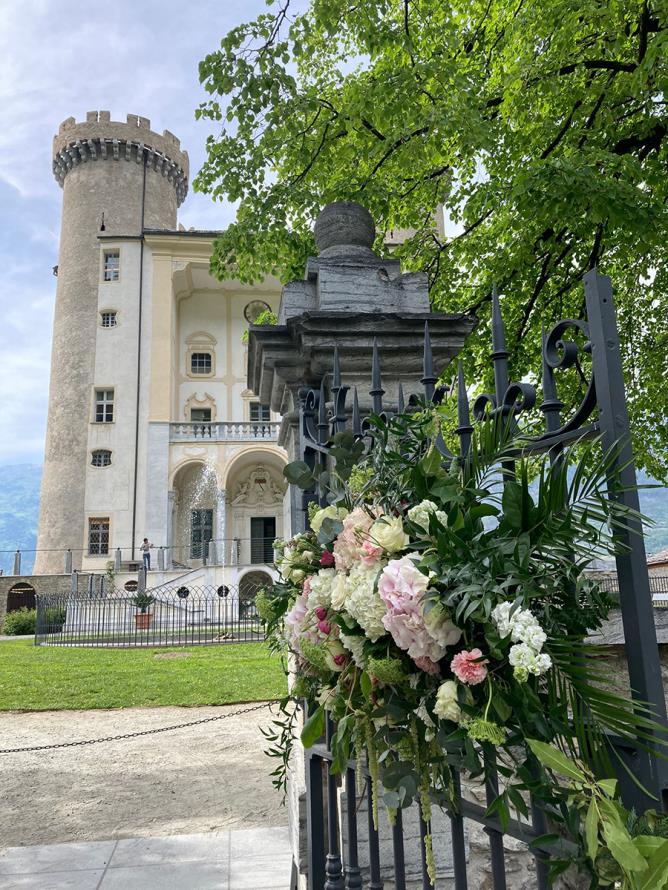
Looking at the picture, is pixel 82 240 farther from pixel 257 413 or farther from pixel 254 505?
pixel 254 505

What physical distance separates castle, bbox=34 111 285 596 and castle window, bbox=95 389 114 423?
6 centimetres

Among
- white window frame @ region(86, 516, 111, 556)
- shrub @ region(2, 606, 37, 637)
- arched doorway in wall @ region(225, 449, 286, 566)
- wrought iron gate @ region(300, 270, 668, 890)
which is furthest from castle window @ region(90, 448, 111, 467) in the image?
wrought iron gate @ region(300, 270, 668, 890)

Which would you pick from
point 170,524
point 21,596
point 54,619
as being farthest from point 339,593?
A: point 170,524

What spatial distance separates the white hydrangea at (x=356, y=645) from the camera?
1555 millimetres

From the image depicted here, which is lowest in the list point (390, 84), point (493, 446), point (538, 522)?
point (538, 522)

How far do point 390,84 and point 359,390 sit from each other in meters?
5.07

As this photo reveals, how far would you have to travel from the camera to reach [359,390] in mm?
3549

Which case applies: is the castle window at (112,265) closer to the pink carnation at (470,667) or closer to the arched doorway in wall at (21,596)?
the arched doorway in wall at (21,596)

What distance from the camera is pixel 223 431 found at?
3139 cm

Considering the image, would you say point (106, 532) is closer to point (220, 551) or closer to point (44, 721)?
point (220, 551)

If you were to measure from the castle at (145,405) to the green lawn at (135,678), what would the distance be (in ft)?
46.5

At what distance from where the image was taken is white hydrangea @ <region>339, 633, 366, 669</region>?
156cm

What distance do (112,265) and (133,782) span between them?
31246mm

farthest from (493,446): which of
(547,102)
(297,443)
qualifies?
(547,102)
